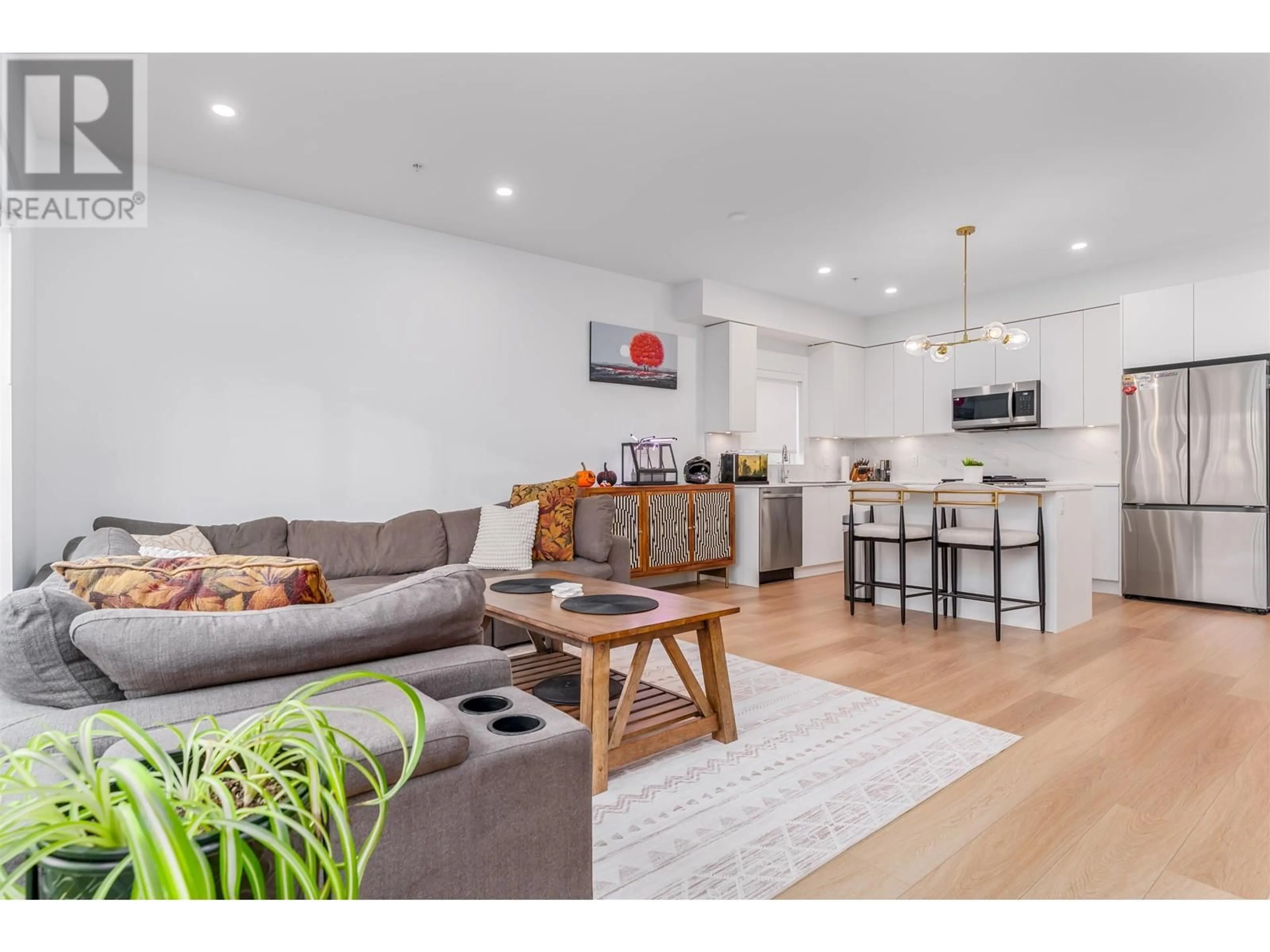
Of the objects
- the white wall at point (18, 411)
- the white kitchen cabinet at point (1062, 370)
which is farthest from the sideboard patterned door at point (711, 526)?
the white wall at point (18, 411)

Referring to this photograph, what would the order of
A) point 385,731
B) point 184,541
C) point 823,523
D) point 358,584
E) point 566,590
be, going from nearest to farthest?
point 385,731 → point 566,590 → point 184,541 → point 358,584 → point 823,523

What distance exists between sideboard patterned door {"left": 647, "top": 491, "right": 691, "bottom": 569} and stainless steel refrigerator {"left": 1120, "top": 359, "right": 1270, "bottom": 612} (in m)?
3.50

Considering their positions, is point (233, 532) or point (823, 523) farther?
point (823, 523)

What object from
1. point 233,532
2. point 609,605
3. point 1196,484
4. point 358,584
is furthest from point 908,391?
point 233,532

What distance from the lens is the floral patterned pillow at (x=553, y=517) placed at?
14.2 feet

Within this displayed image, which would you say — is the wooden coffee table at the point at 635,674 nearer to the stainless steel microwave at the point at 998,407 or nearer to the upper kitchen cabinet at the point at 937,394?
the stainless steel microwave at the point at 998,407

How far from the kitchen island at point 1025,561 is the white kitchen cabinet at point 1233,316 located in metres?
1.63

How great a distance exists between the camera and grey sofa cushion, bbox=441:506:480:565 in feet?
13.9

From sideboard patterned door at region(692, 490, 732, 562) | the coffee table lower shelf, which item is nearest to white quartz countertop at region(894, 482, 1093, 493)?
sideboard patterned door at region(692, 490, 732, 562)

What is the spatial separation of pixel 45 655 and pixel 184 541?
99.1 inches

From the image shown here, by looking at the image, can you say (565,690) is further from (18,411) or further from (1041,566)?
(1041,566)

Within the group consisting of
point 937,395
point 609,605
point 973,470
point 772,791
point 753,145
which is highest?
point 753,145

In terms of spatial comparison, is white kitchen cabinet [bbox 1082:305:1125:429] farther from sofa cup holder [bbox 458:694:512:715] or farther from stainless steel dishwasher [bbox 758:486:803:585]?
sofa cup holder [bbox 458:694:512:715]

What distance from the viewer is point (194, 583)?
1.29 metres
